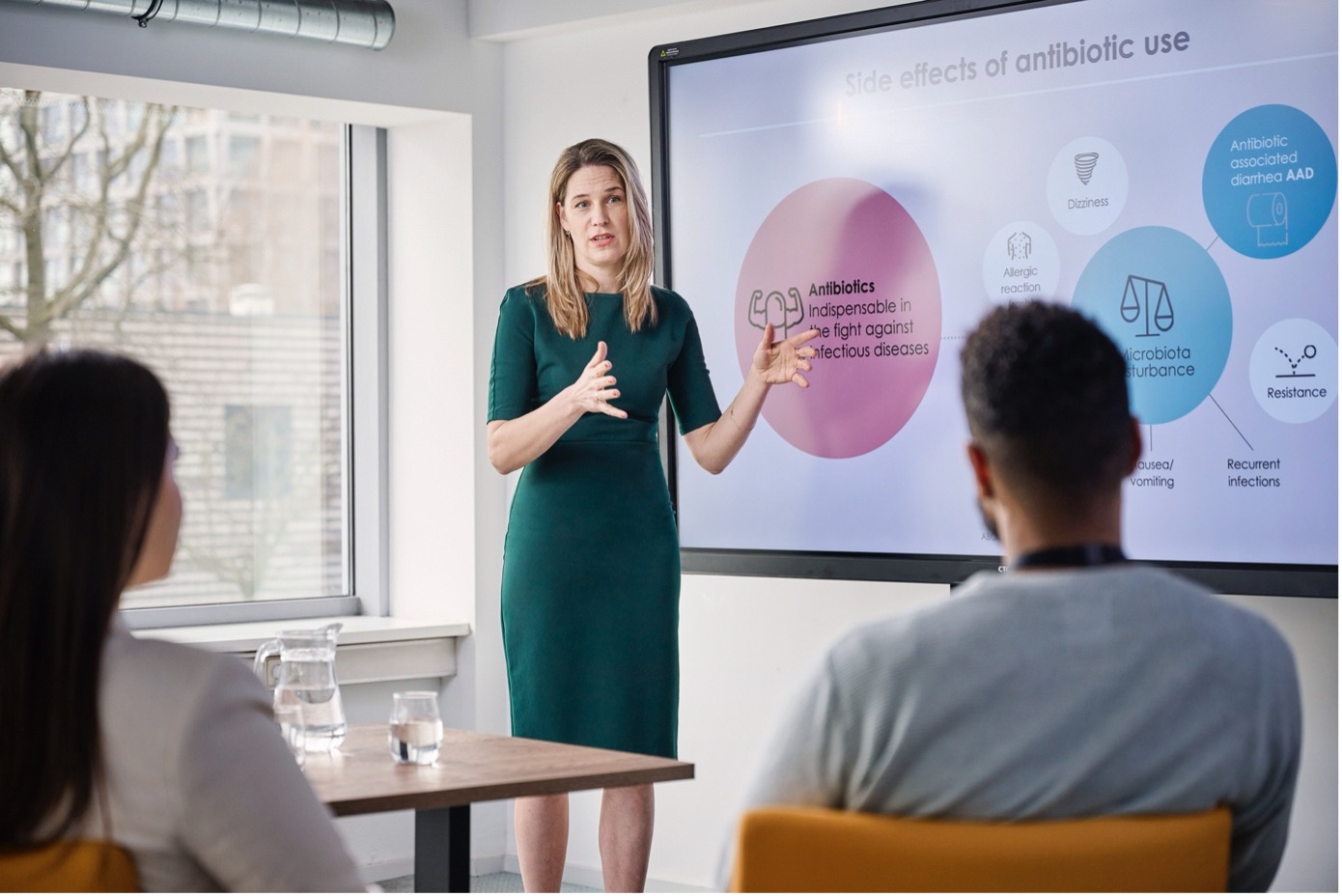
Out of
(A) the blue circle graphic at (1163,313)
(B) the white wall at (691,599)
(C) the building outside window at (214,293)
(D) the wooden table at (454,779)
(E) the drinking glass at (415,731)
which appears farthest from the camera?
(C) the building outside window at (214,293)

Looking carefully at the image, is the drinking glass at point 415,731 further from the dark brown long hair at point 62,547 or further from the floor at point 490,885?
the floor at point 490,885

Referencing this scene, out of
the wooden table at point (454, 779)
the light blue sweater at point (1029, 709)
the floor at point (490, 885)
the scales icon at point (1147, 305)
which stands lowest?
the floor at point (490, 885)

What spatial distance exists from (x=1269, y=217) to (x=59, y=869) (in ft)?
8.77

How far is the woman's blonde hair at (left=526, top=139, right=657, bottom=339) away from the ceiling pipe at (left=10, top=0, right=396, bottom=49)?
1.05 meters

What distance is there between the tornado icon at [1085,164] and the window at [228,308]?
232 cm

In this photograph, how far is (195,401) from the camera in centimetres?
472

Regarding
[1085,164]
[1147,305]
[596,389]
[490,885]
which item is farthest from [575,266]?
[490,885]

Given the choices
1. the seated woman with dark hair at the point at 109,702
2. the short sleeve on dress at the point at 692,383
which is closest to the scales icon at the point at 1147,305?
the short sleeve on dress at the point at 692,383

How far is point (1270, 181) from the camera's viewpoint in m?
3.23

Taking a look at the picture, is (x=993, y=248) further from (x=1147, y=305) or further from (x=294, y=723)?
(x=294, y=723)

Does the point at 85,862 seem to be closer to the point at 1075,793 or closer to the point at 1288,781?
the point at 1075,793

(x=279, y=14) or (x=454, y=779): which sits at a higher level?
(x=279, y=14)

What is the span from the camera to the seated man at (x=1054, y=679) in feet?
4.31

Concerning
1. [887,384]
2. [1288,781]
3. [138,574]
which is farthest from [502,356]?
[1288,781]
